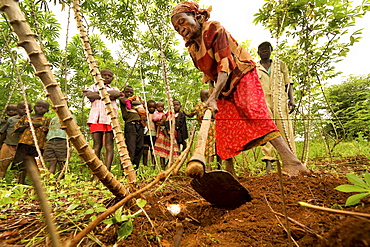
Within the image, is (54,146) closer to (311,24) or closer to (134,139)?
(134,139)

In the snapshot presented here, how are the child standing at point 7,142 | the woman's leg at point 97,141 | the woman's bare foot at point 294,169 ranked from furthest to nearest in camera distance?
1. the child standing at point 7,142
2. the woman's leg at point 97,141
3. the woman's bare foot at point 294,169

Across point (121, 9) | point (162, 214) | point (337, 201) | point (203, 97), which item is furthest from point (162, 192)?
point (121, 9)

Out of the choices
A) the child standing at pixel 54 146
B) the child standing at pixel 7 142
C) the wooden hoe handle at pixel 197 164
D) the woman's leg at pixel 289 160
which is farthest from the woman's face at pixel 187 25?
the child standing at pixel 7 142

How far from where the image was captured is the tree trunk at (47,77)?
0.81 meters

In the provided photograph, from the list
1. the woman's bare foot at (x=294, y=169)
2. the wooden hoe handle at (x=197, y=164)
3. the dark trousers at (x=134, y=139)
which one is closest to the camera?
the wooden hoe handle at (x=197, y=164)

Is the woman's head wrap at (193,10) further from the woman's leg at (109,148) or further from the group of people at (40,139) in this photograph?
the group of people at (40,139)

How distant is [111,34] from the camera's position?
4445 mm

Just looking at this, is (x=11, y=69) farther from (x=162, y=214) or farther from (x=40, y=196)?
(x=40, y=196)

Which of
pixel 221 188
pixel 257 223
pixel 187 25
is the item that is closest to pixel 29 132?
pixel 187 25

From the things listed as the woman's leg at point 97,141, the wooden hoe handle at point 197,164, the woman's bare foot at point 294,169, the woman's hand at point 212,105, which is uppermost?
the woman's hand at point 212,105

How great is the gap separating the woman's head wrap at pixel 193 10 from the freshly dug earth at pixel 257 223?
5.52 ft

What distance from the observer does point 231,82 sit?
2098 millimetres

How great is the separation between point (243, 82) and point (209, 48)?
1.63ft

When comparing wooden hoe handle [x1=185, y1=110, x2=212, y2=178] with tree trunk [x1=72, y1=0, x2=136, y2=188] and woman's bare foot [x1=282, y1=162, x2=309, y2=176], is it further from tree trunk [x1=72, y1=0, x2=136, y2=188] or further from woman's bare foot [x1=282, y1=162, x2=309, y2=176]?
woman's bare foot [x1=282, y1=162, x2=309, y2=176]
